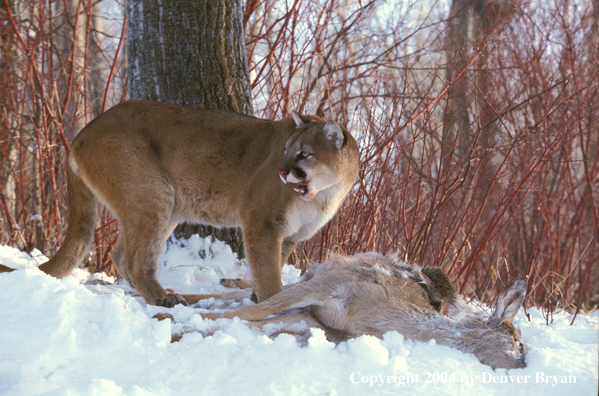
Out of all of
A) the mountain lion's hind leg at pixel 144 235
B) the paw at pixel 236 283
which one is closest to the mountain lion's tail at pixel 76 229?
the mountain lion's hind leg at pixel 144 235

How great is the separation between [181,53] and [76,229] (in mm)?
1895

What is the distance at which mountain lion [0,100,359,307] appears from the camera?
356cm

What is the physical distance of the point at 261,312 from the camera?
115 inches

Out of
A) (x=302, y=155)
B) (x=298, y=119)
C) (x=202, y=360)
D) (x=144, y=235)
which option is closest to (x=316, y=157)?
(x=302, y=155)

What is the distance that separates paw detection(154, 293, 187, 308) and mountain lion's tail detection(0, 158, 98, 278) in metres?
0.75

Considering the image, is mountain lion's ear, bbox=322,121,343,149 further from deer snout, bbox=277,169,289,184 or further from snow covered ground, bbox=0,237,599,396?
snow covered ground, bbox=0,237,599,396

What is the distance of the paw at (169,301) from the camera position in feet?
11.2

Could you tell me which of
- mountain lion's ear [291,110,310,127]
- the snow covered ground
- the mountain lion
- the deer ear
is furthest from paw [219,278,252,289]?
the deer ear

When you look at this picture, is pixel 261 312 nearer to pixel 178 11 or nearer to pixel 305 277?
pixel 305 277

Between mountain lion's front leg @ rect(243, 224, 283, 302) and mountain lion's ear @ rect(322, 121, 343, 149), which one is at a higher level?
mountain lion's ear @ rect(322, 121, 343, 149)

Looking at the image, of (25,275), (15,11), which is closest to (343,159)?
(25,275)

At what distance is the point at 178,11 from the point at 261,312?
121 inches

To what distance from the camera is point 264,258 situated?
3.53 metres

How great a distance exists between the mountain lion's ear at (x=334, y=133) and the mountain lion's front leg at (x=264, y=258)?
2.57 ft
